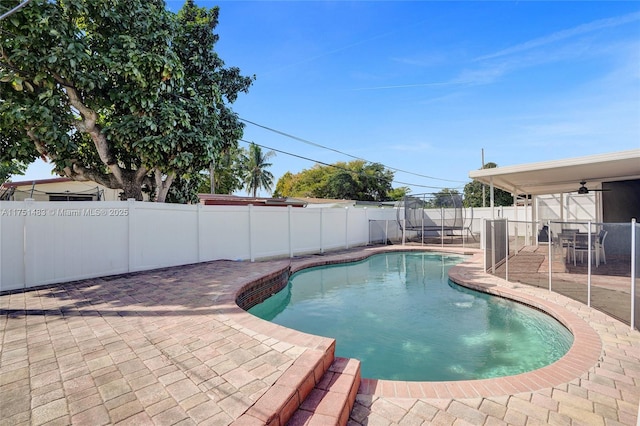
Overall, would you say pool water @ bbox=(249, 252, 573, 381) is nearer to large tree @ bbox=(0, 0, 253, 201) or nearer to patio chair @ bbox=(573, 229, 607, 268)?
patio chair @ bbox=(573, 229, 607, 268)

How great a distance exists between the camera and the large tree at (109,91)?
5484 millimetres

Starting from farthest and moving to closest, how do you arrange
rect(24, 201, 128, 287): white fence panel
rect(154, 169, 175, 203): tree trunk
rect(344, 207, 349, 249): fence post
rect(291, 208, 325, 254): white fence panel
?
rect(344, 207, 349, 249): fence post < rect(291, 208, 325, 254): white fence panel < rect(154, 169, 175, 203): tree trunk < rect(24, 201, 128, 287): white fence panel

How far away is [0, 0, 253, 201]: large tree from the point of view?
5484 mm

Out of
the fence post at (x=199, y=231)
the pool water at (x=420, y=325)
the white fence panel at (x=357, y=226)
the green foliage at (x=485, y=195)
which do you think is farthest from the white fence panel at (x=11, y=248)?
the green foliage at (x=485, y=195)

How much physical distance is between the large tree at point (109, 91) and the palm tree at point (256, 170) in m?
29.0

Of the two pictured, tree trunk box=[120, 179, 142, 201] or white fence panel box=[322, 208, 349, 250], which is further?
white fence panel box=[322, 208, 349, 250]

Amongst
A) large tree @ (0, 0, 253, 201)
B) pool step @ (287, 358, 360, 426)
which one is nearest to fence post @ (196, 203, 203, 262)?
large tree @ (0, 0, 253, 201)

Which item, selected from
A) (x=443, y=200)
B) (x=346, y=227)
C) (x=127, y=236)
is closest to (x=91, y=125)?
(x=127, y=236)

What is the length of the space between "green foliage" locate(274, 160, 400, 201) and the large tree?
2634 centimetres

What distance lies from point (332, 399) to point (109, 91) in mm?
7539

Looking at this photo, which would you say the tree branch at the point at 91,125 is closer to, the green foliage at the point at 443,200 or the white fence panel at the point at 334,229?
the white fence panel at the point at 334,229

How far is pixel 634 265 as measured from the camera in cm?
371

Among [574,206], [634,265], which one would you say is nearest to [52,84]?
[634,265]

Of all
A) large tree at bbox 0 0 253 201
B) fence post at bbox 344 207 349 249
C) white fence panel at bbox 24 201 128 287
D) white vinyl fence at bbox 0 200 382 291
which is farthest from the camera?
fence post at bbox 344 207 349 249
